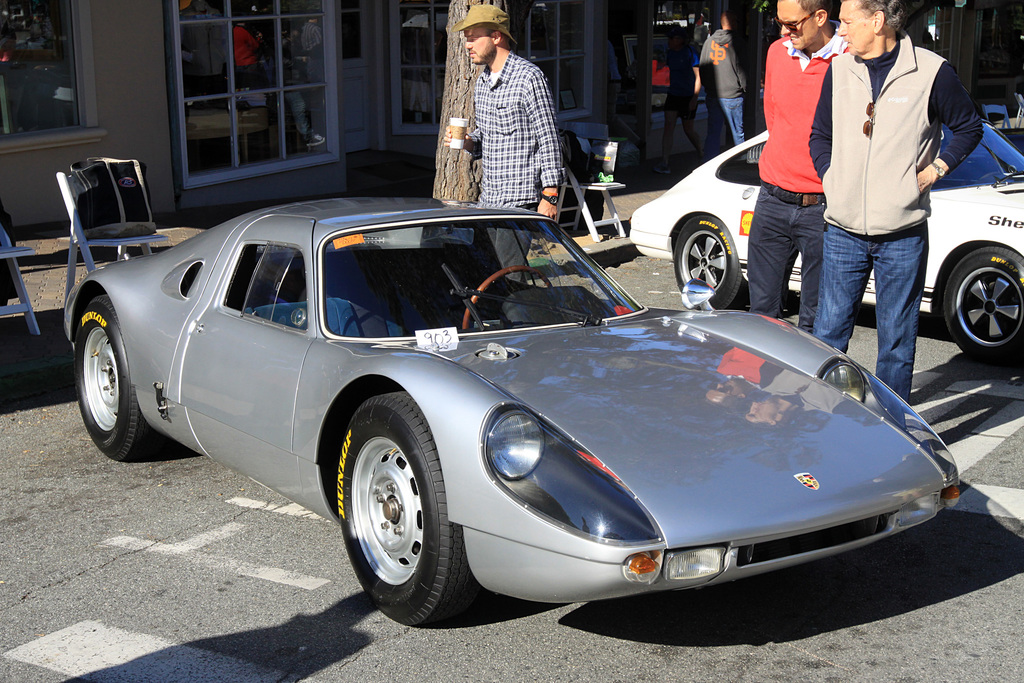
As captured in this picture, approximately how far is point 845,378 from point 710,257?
442 centimetres

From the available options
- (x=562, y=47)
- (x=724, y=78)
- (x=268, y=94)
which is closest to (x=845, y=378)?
(x=268, y=94)

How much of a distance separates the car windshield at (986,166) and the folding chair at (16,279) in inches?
224

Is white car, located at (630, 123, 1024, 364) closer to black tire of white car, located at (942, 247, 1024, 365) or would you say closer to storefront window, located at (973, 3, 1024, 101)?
black tire of white car, located at (942, 247, 1024, 365)

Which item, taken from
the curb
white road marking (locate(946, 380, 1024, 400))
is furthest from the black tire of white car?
the curb

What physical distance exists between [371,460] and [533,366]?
62 centimetres

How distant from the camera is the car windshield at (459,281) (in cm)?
416

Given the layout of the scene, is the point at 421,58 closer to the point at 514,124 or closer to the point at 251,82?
the point at 251,82

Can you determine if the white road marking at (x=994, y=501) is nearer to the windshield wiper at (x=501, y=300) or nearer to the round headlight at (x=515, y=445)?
the windshield wiper at (x=501, y=300)

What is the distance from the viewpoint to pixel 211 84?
1193 centimetres

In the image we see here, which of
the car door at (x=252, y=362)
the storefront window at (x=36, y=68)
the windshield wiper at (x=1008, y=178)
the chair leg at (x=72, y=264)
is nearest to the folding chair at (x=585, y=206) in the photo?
the windshield wiper at (x=1008, y=178)

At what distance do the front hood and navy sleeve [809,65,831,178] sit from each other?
115 cm

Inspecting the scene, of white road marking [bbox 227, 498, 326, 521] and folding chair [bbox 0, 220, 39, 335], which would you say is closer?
white road marking [bbox 227, 498, 326, 521]

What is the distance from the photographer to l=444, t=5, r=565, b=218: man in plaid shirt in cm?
632

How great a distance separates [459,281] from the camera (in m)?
4.31
